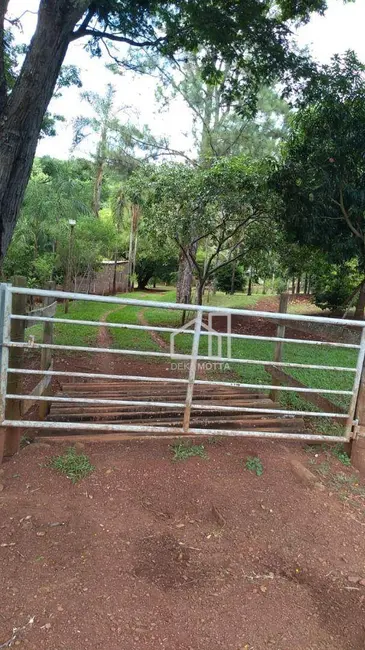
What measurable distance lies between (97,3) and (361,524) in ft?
24.4

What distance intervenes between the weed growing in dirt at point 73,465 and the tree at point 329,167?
7263mm

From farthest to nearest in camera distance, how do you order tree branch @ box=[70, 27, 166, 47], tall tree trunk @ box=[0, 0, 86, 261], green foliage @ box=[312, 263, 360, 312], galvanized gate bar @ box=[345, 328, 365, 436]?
green foliage @ box=[312, 263, 360, 312]
tree branch @ box=[70, 27, 166, 47]
tall tree trunk @ box=[0, 0, 86, 261]
galvanized gate bar @ box=[345, 328, 365, 436]

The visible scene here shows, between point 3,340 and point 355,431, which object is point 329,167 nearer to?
point 355,431

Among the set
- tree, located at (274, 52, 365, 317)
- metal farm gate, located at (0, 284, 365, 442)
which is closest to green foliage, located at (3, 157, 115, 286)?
tree, located at (274, 52, 365, 317)

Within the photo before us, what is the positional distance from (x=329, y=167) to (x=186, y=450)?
280 inches

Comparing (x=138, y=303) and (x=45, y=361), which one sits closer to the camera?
(x=138, y=303)

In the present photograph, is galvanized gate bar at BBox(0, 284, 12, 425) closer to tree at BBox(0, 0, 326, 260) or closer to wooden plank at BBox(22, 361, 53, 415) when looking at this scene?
wooden plank at BBox(22, 361, 53, 415)

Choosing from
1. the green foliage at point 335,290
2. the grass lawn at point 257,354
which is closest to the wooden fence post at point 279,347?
the grass lawn at point 257,354

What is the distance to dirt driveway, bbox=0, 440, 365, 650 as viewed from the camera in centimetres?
188

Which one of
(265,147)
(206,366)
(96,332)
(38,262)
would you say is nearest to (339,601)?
(206,366)

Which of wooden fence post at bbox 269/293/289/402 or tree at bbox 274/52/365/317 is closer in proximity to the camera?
wooden fence post at bbox 269/293/289/402

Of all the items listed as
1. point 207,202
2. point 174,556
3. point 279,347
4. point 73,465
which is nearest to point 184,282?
point 207,202

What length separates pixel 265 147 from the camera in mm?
15938

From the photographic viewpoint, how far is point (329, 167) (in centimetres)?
836
